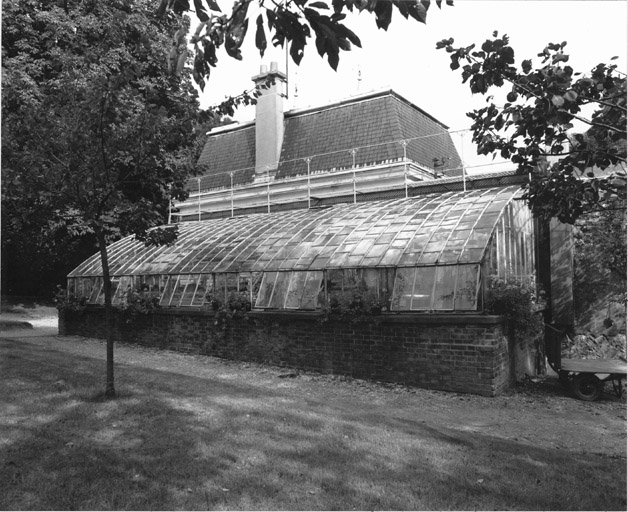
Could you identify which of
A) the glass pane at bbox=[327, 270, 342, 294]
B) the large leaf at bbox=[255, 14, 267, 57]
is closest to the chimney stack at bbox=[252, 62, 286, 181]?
the glass pane at bbox=[327, 270, 342, 294]

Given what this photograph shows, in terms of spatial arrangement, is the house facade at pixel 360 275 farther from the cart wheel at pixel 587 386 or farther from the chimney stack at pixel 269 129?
the chimney stack at pixel 269 129

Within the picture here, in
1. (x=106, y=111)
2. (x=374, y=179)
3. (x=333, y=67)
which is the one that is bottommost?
(x=333, y=67)

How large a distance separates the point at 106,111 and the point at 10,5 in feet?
48.9

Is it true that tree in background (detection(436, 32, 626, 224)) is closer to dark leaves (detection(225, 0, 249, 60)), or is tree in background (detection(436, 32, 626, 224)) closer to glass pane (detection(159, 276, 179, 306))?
dark leaves (detection(225, 0, 249, 60))

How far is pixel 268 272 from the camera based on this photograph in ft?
39.8

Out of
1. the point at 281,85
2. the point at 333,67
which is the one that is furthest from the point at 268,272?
the point at 281,85

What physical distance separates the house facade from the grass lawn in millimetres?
2213

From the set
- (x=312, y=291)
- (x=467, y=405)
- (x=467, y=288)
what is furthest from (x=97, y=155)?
(x=467, y=405)

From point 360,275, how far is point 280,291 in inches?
81.2

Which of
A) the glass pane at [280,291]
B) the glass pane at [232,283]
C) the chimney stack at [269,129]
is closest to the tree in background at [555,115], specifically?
the glass pane at [280,291]

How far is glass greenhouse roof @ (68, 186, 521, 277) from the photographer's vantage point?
405 inches

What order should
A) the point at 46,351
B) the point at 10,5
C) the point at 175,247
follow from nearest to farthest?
the point at 46,351 < the point at 175,247 < the point at 10,5

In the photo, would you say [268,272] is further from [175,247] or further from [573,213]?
[573,213]

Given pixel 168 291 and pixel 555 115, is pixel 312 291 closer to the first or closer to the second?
pixel 168 291
